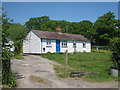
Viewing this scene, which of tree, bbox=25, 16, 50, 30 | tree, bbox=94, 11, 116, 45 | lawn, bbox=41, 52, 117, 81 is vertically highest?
tree, bbox=25, 16, 50, 30

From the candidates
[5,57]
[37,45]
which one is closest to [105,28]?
[37,45]

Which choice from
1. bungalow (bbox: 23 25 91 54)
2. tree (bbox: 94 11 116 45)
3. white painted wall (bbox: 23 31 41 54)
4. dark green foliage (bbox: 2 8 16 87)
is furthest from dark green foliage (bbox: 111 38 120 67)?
tree (bbox: 94 11 116 45)

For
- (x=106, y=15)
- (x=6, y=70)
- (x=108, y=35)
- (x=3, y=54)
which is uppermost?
(x=106, y=15)

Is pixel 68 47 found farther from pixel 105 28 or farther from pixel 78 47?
pixel 105 28

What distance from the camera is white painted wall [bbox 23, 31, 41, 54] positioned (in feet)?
78.3

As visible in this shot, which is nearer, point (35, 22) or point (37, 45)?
point (37, 45)

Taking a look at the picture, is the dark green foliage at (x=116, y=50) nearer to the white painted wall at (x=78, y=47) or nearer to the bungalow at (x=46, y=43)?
the bungalow at (x=46, y=43)

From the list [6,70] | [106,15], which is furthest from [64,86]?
[106,15]

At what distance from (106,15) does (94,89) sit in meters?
32.3

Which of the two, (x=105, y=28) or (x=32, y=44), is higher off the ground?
(x=105, y=28)

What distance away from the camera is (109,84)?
6711mm

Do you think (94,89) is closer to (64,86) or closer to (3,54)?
(64,86)

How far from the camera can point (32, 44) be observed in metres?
25.2

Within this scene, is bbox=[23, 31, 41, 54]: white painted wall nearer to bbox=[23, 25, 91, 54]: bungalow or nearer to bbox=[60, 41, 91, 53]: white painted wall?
bbox=[23, 25, 91, 54]: bungalow
